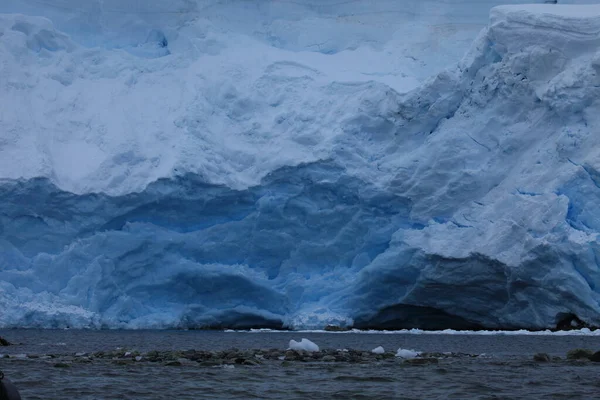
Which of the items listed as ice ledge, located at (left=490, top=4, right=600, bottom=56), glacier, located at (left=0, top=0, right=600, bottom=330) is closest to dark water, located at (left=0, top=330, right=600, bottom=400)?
glacier, located at (left=0, top=0, right=600, bottom=330)

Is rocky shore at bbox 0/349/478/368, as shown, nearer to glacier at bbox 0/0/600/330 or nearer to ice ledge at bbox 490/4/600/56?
glacier at bbox 0/0/600/330

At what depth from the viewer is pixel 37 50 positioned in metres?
22.0

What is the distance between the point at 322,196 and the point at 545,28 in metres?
5.25

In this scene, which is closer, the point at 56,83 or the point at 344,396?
the point at 344,396

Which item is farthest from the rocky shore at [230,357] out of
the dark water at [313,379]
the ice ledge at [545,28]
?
the ice ledge at [545,28]

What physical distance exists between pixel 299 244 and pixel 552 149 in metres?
5.09

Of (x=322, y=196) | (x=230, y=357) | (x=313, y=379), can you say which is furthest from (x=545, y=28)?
(x=313, y=379)

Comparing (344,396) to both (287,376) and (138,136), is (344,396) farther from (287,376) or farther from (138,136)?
(138,136)

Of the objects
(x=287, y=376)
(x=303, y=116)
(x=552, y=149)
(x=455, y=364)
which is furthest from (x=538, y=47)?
(x=287, y=376)

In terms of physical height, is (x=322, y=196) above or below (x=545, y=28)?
below

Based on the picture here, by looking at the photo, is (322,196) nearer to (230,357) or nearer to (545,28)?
(545,28)

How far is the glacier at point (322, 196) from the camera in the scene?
18.4m

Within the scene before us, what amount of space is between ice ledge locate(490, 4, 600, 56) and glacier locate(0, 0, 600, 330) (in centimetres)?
4

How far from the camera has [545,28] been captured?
18891mm
